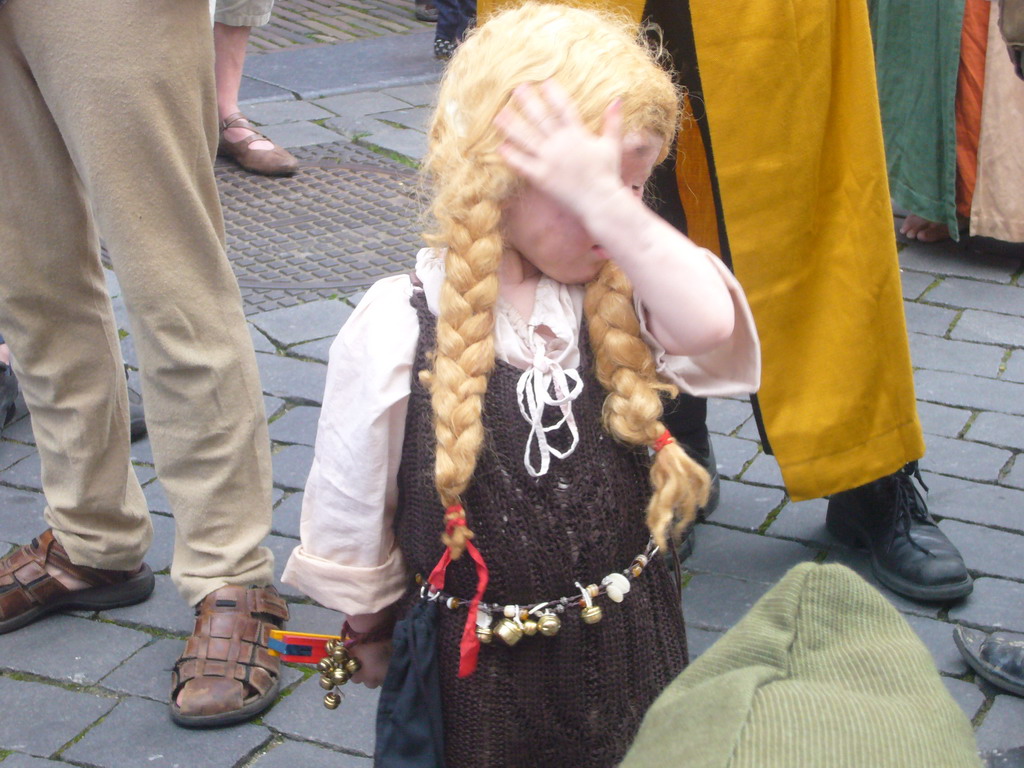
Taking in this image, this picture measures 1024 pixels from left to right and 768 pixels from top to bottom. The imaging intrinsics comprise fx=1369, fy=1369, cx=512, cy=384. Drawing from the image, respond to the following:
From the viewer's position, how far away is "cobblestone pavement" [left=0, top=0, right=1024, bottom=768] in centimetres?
258

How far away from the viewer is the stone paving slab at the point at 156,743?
2.51m

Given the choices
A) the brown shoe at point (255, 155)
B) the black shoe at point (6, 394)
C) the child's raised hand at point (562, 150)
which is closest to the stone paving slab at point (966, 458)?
the child's raised hand at point (562, 150)

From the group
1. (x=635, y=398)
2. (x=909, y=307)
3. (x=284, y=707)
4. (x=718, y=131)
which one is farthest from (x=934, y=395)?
(x=635, y=398)

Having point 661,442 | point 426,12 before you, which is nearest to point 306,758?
point 661,442

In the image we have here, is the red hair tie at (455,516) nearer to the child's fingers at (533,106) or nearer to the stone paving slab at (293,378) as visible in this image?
the child's fingers at (533,106)

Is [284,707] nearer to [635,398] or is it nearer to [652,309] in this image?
[635,398]

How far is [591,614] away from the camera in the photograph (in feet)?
5.90

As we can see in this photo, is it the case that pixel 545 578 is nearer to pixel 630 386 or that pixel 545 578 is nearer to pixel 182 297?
pixel 630 386

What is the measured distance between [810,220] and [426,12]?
5.84 metres

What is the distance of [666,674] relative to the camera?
1914mm

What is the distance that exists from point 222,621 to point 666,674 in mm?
1106

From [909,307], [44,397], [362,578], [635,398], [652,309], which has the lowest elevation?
[909,307]

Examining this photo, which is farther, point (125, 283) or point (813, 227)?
point (813, 227)

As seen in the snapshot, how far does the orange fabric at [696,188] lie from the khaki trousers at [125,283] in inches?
35.4
